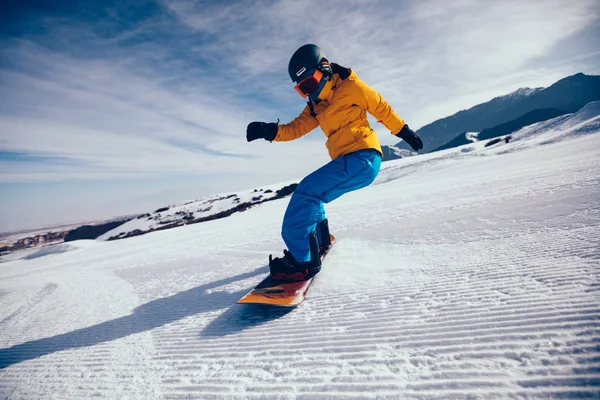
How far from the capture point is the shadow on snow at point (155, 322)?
7.03 ft

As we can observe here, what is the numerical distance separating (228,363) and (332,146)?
217cm

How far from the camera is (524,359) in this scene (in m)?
1.13

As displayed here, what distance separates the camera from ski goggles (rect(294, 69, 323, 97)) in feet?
8.98

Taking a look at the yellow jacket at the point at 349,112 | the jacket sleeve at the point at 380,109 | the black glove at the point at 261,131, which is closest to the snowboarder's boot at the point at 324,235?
the yellow jacket at the point at 349,112

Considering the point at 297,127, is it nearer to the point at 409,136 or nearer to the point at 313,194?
the point at 313,194

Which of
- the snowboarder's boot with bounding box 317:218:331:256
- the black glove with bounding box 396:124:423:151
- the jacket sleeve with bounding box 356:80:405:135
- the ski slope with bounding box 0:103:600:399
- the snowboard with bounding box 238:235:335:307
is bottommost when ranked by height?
the ski slope with bounding box 0:103:600:399

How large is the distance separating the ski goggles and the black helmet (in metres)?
0.04

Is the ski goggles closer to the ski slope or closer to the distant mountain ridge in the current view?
the ski slope

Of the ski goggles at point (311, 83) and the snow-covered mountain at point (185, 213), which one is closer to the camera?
the ski goggles at point (311, 83)

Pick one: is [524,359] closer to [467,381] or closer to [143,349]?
[467,381]

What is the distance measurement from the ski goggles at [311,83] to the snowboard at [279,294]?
2.02 m

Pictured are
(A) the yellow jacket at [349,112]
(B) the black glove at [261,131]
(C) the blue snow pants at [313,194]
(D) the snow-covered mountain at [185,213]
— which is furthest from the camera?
(D) the snow-covered mountain at [185,213]

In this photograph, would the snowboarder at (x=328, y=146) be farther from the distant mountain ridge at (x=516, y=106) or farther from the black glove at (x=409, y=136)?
the distant mountain ridge at (x=516, y=106)

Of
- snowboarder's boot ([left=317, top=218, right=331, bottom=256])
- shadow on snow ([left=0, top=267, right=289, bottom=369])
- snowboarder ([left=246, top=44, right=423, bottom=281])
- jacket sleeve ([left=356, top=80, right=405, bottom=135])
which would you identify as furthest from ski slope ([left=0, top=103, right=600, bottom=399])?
jacket sleeve ([left=356, top=80, right=405, bottom=135])
